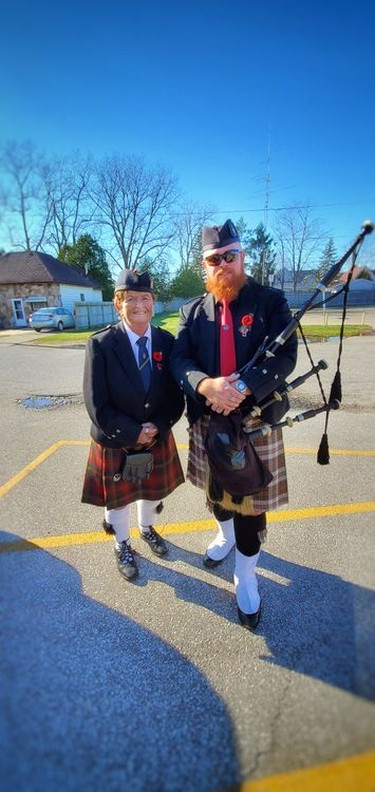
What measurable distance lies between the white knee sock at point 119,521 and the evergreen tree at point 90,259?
112ft

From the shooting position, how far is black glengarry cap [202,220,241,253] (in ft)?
5.72

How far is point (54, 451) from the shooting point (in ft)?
13.5

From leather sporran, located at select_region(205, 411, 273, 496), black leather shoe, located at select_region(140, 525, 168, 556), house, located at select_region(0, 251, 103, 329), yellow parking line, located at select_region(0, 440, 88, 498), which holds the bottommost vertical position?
black leather shoe, located at select_region(140, 525, 168, 556)

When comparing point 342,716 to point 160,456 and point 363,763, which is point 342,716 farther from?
point 160,456

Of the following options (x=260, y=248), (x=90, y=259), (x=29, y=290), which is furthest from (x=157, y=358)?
(x=260, y=248)

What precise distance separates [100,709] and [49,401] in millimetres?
5212

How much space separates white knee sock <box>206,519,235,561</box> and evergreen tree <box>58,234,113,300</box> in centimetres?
3425

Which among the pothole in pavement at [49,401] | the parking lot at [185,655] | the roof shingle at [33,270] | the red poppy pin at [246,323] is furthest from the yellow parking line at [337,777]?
the roof shingle at [33,270]

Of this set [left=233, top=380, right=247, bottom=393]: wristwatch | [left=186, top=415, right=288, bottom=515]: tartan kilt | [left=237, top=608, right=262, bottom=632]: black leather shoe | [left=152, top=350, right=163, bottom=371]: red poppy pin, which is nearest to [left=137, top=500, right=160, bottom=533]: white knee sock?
[left=186, top=415, right=288, bottom=515]: tartan kilt

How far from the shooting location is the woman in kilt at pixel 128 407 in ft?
6.51

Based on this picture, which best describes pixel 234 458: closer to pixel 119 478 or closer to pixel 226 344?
pixel 226 344

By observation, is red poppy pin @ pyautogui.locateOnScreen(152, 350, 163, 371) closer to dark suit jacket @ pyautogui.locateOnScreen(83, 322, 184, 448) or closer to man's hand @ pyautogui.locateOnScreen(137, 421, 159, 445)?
dark suit jacket @ pyautogui.locateOnScreen(83, 322, 184, 448)

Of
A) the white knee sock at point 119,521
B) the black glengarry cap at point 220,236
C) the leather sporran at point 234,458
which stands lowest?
the white knee sock at point 119,521

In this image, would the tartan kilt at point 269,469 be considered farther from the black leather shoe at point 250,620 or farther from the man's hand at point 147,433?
the black leather shoe at point 250,620
